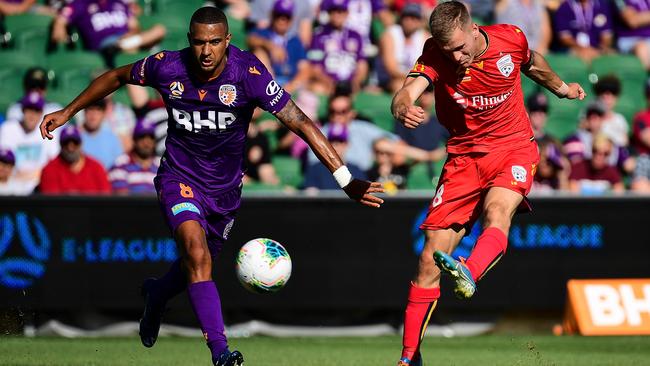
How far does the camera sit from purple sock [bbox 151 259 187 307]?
8.74m

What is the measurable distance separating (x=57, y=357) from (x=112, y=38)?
6767 mm

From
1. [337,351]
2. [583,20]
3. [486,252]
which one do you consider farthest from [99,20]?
[486,252]

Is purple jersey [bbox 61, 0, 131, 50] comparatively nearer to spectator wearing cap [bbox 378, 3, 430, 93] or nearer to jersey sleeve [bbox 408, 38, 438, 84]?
spectator wearing cap [bbox 378, 3, 430, 93]

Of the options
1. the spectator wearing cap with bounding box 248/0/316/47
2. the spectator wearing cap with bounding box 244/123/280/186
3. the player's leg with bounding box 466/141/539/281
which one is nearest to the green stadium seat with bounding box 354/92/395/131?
the spectator wearing cap with bounding box 248/0/316/47

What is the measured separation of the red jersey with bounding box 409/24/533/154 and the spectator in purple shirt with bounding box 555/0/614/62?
354 inches

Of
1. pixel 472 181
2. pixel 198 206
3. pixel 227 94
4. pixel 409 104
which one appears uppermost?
pixel 409 104

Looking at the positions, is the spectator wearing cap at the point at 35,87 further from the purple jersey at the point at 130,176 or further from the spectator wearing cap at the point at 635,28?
the spectator wearing cap at the point at 635,28

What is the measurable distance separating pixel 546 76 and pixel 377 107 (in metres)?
7.07

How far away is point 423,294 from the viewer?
800 cm

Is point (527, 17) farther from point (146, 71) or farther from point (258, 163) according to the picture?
point (146, 71)

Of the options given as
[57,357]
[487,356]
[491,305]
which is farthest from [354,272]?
[57,357]

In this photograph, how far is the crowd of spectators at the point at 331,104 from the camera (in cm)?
1384

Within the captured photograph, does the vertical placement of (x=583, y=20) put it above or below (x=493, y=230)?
below

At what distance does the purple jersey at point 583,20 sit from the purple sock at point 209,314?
1075 centimetres
